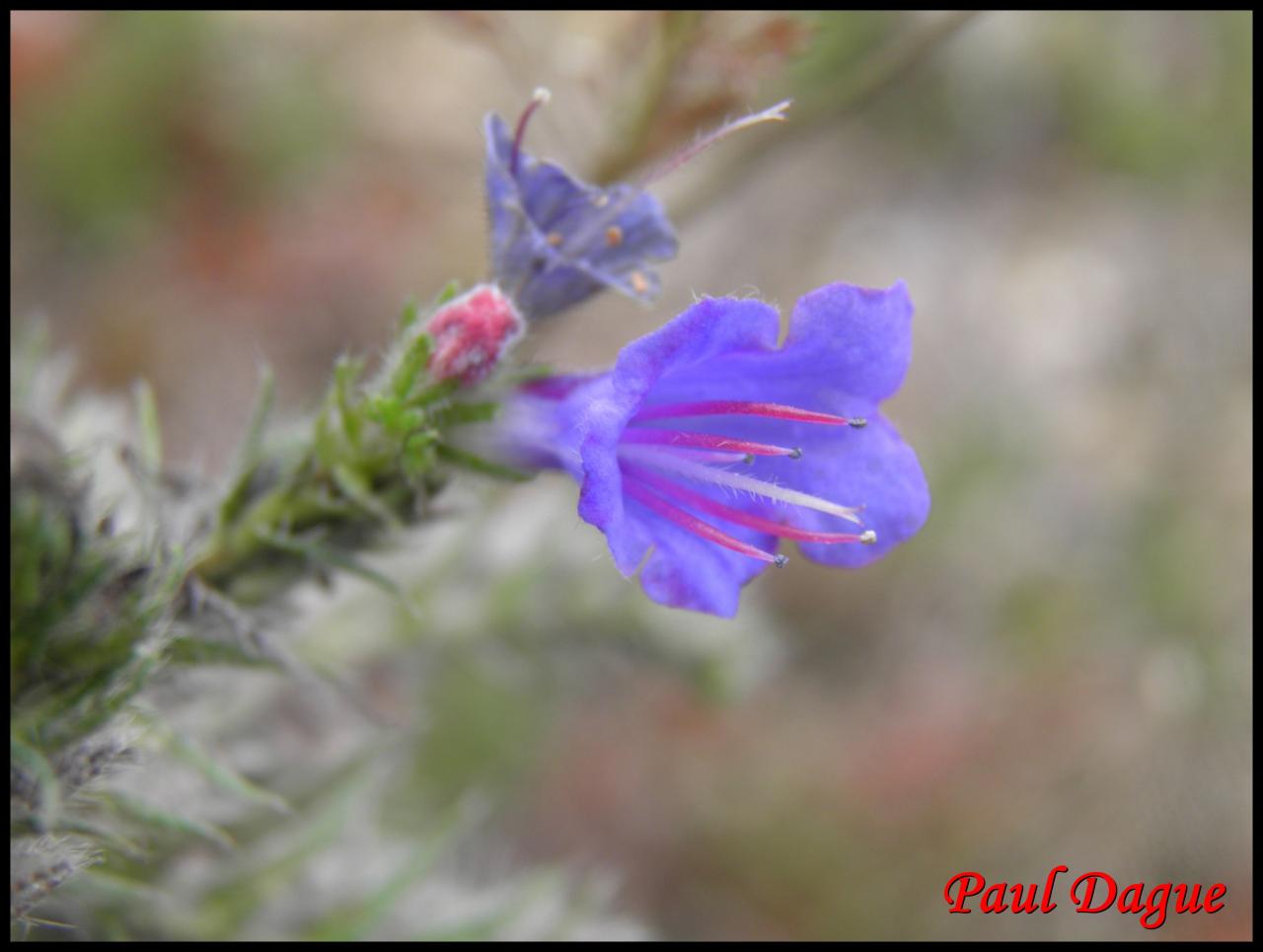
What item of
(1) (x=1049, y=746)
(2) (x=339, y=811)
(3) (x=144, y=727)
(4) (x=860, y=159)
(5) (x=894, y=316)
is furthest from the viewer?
(4) (x=860, y=159)

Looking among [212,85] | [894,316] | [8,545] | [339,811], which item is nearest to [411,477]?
[8,545]

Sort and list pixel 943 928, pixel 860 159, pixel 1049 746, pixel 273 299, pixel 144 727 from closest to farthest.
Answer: pixel 144 727 < pixel 943 928 < pixel 1049 746 < pixel 273 299 < pixel 860 159

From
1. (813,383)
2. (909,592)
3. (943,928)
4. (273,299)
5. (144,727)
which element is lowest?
(144,727)

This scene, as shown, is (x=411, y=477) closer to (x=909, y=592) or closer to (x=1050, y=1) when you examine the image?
(x=909, y=592)

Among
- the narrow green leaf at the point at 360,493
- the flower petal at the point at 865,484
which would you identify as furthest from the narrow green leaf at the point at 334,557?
the flower petal at the point at 865,484

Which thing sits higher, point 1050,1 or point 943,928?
point 1050,1

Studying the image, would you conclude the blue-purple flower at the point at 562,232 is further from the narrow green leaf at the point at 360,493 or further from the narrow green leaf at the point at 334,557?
the narrow green leaf at the point at 334,557
